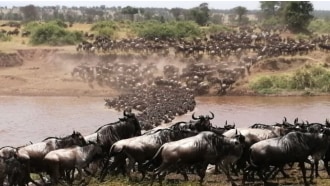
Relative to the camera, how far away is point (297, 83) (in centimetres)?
3209

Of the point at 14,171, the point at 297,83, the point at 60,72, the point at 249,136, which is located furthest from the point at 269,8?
the point at 14,171

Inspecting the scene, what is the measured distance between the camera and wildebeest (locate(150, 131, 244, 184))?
11.1 meters

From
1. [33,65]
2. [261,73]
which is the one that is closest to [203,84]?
[261,73]

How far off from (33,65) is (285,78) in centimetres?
1703

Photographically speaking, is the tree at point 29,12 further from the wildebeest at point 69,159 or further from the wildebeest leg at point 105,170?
the wildebeest at point 69,159

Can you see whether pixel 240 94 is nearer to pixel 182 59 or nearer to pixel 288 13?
pixel 182 59

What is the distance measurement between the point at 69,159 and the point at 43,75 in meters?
25.8

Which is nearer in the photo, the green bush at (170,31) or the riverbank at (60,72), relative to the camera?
the riverbank at (60,72)

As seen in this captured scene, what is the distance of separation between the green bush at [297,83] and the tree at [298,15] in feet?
57.1

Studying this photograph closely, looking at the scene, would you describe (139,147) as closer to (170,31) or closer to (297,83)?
(297,83)

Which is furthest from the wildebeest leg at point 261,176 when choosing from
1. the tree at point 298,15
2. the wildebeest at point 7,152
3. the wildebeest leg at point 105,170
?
the tree at point 298,15

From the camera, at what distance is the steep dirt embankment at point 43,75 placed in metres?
32.9

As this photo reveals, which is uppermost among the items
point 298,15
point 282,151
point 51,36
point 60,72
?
point 298,15

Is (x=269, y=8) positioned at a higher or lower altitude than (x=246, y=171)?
higher
